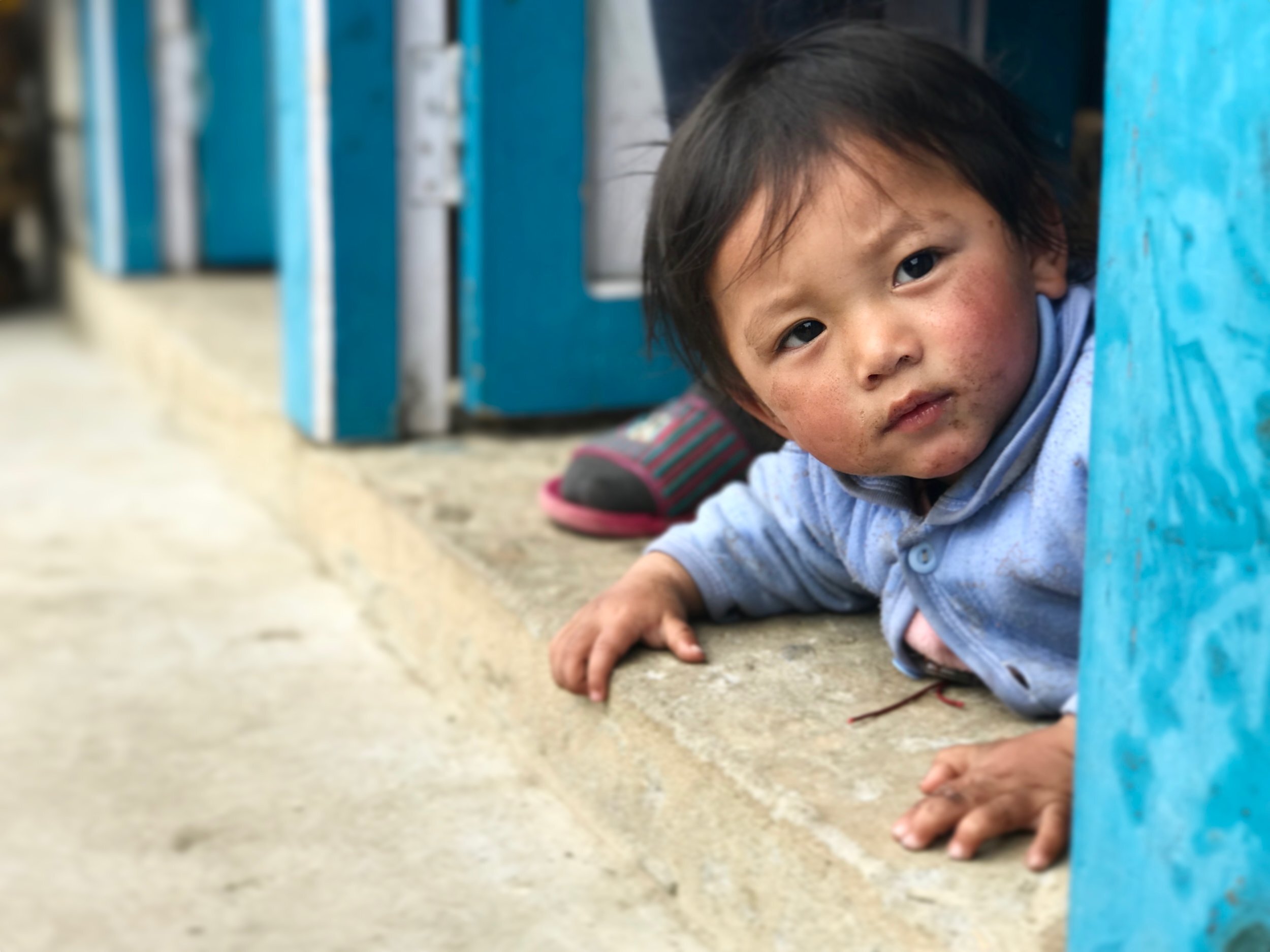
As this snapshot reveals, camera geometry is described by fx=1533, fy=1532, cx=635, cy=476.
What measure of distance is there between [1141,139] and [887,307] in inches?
13.3

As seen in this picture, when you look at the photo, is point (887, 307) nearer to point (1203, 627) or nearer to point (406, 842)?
point (1203, 627)

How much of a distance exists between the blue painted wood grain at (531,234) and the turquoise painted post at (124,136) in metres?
1.90

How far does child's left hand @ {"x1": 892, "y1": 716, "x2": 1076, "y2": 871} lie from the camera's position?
1.02 meters

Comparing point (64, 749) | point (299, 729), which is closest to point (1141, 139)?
point (299, 729)

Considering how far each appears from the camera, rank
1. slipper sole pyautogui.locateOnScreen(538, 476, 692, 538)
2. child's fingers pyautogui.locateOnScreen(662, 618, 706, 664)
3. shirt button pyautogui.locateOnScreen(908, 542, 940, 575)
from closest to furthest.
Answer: shirt button pyautogui.locateOnScreen(908, 542, 940, 575) → child's fingers pyautogui.locateOnScreen(662, 618, 706, 664) → slipper sole pyautogui.locateOnScreen(538, 476, 692, 538)

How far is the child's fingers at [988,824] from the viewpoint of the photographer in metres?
1.01

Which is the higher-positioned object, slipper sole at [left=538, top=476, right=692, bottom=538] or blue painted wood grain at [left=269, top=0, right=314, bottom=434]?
blue painted wood grain at [left=269, top=0, right=314, bottom=434]

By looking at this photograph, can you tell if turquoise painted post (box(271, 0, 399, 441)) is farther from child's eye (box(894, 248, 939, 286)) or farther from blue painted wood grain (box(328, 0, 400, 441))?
child's eye (box(894, 248, 939, 286))

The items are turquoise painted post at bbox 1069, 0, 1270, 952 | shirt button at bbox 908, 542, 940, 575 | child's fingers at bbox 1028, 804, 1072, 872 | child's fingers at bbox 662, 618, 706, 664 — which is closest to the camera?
turquoise painted post at bbox 1069, 0, 1270, 952

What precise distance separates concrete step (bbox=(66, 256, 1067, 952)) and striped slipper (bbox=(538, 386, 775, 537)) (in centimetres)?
4

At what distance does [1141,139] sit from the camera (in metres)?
0.77

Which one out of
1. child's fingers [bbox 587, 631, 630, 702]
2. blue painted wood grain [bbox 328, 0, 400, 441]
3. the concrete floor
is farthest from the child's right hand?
blue painted wood grain [bbox 328, 0, 400, 441]

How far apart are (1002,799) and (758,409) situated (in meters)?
0.41

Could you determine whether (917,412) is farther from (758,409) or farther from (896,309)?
(758,409)
